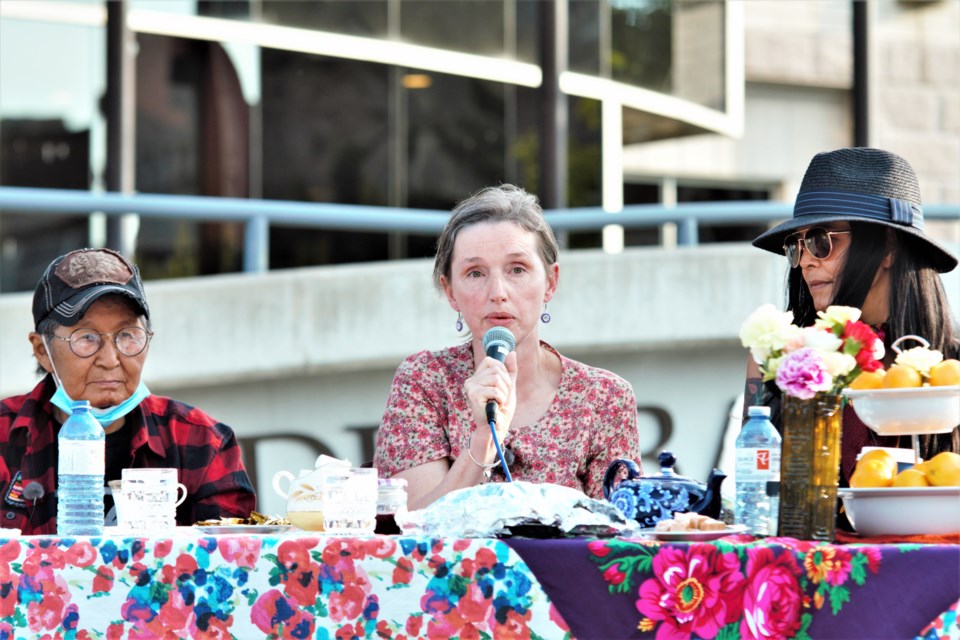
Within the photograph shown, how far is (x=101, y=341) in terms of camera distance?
3850 mm

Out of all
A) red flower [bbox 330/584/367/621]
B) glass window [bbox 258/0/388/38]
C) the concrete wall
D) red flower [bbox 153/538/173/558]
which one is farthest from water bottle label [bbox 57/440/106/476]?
glass window [bbox 258/0/388/38]

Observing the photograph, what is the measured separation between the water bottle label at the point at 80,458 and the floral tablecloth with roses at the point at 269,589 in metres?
0.40

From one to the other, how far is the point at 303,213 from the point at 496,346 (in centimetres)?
402

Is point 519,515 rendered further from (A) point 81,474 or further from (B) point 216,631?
(A) point 81,474

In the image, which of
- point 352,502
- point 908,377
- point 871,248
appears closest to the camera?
point 908,377

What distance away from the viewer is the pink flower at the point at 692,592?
237 centimetres

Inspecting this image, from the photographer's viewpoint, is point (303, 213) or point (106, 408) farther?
point (303, 213)

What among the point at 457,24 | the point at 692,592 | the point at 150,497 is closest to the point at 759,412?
the point at 692,592

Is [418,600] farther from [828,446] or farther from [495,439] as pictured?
[828,446]

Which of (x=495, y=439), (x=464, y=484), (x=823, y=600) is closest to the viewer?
(x=823, y=600)

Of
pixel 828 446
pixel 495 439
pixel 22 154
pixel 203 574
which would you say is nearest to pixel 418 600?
pixel 203 574

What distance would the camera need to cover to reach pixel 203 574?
254 cm

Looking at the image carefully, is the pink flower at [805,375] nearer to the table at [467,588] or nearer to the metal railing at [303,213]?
the table at [467,588]

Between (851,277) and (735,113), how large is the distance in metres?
9.33
